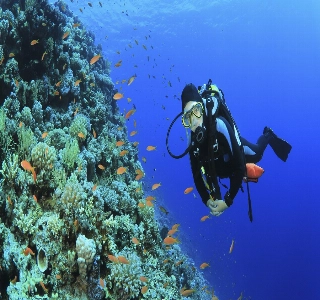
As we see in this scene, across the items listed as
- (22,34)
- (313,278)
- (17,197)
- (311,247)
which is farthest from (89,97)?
(311,247)

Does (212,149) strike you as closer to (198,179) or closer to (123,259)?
(198,179)

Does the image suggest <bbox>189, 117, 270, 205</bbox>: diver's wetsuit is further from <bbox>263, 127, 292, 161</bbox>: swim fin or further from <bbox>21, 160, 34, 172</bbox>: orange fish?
<bbox>263, 127, 292, 161</bbox>: swim fin

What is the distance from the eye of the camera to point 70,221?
4.05m

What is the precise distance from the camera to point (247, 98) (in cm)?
12544

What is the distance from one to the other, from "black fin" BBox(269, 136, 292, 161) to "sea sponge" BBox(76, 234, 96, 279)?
5.42m

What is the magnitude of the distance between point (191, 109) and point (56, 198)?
2497mm

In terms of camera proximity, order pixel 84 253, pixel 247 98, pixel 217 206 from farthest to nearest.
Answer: pixel 247 98, pixel 217 206, pixel 84 253

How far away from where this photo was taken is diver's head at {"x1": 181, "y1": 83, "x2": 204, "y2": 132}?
4.25 metres

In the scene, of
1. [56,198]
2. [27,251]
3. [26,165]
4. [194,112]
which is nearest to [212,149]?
[194,112]

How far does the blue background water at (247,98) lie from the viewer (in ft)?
149

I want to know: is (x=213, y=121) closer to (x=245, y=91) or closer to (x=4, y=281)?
(x=4, y=281)

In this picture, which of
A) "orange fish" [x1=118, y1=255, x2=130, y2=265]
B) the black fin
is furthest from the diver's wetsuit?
the black fin

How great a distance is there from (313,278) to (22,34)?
68.7 m

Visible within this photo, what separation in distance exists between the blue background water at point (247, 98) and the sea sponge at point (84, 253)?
10.4 metres
